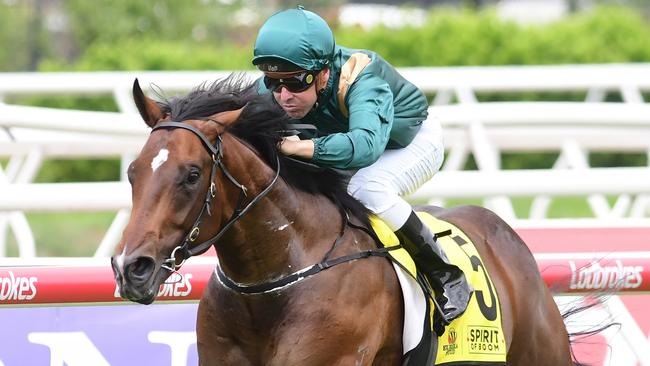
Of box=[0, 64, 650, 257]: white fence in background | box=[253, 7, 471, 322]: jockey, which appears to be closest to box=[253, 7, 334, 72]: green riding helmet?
box=[253, 7, 471, 322]: jockey

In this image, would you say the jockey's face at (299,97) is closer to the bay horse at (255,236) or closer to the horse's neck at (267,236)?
the bay horse at (255,236)

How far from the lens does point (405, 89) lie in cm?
420

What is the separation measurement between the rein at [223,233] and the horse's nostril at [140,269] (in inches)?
2.7

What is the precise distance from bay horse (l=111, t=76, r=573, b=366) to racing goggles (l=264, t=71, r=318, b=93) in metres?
0.14

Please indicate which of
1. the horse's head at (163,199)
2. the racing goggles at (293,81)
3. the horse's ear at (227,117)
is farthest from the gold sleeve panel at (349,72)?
the horse's head at (163,199)

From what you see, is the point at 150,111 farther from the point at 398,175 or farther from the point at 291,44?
the point at 398,175

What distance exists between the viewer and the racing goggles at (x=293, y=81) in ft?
12.6

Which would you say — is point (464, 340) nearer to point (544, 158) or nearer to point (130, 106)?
point (130, 106)

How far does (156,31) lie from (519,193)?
19.0 metres

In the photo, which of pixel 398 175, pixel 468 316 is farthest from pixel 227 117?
pixel 468 316

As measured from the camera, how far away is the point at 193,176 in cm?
339

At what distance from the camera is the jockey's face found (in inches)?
154

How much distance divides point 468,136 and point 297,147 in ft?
9.17

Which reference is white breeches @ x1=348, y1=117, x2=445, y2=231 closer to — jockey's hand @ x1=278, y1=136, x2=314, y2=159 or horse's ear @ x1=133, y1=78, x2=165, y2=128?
jockey's hand @ x1=278, y1=136, x2=314, y2=159
